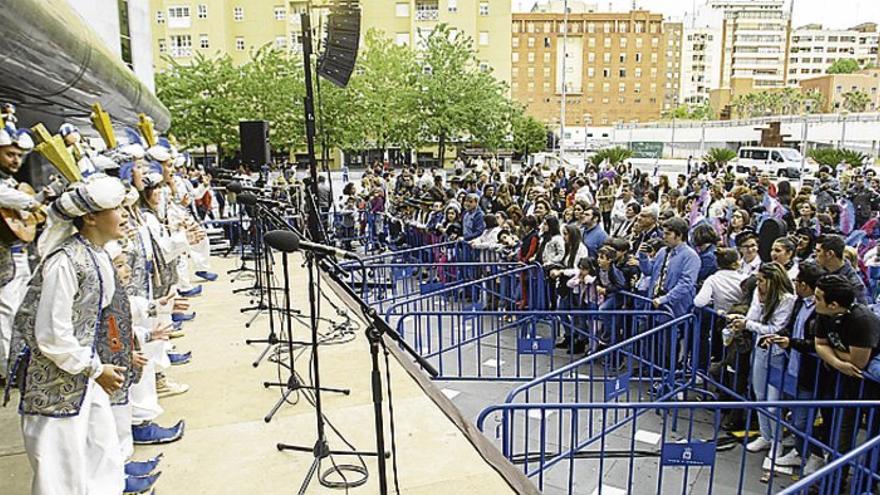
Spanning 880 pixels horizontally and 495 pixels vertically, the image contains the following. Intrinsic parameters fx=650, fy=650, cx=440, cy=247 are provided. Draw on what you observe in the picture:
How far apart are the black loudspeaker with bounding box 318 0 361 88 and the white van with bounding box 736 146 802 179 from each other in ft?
70.0

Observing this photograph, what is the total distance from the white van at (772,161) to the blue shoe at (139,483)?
2682 centimetres

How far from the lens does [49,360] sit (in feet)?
9.37

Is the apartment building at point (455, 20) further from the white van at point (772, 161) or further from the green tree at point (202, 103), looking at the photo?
the white van at point (772, 161)

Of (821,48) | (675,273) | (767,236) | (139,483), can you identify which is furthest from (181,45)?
(821,48)

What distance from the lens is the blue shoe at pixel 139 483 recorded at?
11.4 feet

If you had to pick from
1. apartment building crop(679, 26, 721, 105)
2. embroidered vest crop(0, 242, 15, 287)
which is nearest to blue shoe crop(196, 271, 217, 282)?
embroidered vest crop(0, 242, 15, 287)

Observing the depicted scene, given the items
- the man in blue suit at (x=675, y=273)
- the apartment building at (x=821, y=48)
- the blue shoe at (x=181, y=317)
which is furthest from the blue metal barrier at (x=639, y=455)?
the apartment building at (x=821, y=48)

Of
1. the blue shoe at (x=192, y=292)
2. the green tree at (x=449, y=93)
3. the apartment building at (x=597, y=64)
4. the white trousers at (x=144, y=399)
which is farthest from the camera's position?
the apartment building at (x=597, y=64)

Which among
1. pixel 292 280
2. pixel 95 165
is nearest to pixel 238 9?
pixel 292 280

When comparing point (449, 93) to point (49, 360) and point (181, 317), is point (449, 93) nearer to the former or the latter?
point (181, 317)

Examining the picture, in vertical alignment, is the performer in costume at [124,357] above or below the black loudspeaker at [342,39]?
below

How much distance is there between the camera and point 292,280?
347 inches

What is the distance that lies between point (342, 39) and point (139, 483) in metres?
7.36

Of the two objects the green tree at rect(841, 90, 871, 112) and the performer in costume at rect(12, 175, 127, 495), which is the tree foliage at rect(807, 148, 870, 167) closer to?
A: the performer in costume at rect(12, 175, 127, 495)
